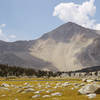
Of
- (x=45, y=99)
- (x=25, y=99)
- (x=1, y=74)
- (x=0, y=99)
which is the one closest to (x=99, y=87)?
(x=45, y=99)

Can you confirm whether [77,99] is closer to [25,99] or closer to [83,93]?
[83,93]

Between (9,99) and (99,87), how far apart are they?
57.5 feet

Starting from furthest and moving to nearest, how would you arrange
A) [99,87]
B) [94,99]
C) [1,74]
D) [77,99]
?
[1,74] → [99,87] → [77,99] → [94,99]

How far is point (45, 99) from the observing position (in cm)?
2691

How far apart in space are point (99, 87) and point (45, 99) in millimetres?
10590

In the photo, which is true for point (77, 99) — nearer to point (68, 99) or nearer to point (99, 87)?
point (68, 99)

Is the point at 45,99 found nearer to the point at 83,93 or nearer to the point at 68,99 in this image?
the point at 68,99

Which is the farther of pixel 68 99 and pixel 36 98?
pixel 36 98

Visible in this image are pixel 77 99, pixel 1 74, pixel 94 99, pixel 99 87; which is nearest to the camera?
pixel 94 99

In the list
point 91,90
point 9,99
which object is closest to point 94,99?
point 91,90

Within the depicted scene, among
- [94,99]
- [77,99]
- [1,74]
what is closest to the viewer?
[94,99]

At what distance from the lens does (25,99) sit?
94.8 feet

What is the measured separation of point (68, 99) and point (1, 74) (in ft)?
593

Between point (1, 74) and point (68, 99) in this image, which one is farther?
point (1, 74)
